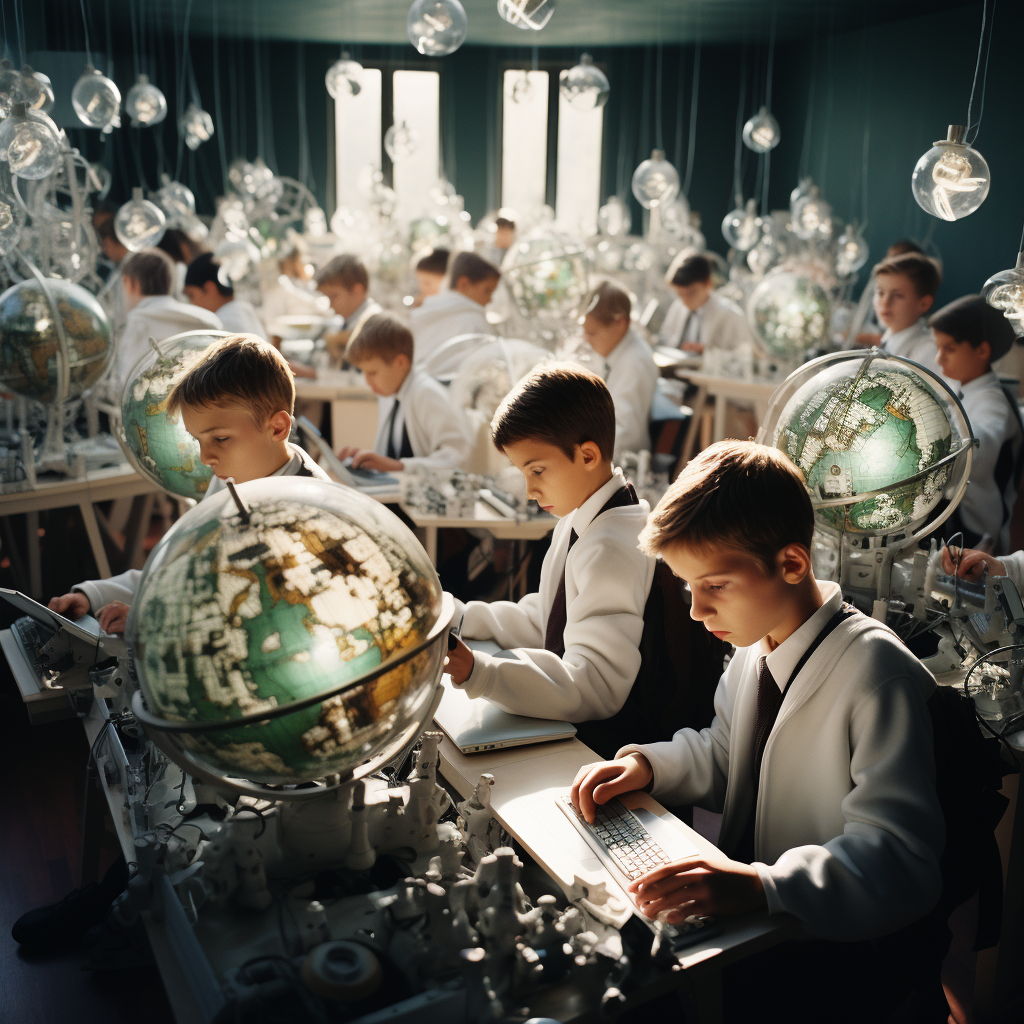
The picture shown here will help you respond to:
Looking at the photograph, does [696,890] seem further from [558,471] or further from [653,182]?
[653,182]

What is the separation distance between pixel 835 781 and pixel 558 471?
0.95m

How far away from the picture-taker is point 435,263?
7840 mm

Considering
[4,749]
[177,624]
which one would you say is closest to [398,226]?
[4,749]

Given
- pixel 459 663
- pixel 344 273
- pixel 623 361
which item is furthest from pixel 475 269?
pixel 459 663

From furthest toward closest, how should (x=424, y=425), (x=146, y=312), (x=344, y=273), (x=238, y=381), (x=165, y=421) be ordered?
(x=344, y=273) → (x=146, y=312) → (x=424, y=425) → (x=165, y=421) → (x=238, y=381)

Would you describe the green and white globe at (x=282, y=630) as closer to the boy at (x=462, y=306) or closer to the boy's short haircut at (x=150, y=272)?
the boy's short haircut at (x=150, y=272)

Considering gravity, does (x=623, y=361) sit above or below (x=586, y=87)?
below

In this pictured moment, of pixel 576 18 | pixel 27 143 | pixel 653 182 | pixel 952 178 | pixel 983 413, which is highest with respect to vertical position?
pixel 576 18

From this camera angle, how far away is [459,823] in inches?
65.5

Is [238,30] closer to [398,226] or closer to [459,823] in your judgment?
[398,226]

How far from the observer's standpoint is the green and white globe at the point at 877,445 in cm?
229

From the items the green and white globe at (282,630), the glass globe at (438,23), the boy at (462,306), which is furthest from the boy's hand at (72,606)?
the boy at (462,306)

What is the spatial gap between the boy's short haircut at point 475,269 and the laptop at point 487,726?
15.9ft

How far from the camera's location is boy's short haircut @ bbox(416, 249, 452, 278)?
7.84 m
